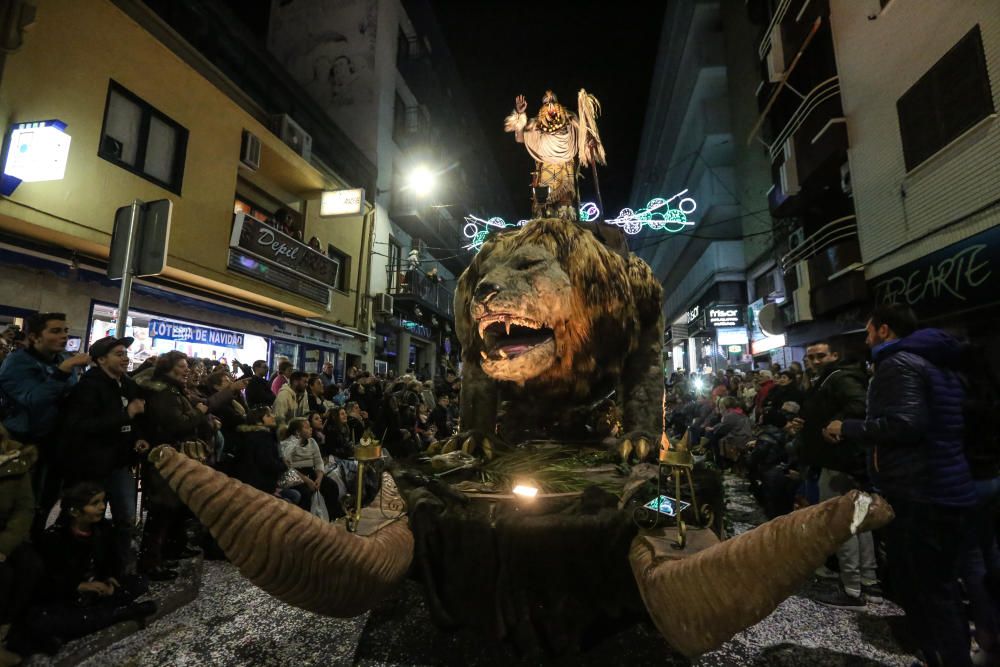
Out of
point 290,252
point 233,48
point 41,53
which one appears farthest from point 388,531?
point 233,48

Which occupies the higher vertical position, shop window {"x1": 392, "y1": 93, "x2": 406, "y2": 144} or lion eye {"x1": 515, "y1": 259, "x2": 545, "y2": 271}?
shop window {"x1": 392, "y1": 93, "x2": 406, "y2": 144}

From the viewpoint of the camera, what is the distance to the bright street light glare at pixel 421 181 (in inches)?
641

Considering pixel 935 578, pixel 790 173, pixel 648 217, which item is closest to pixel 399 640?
pixel 935 578

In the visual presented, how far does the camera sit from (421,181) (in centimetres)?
1623

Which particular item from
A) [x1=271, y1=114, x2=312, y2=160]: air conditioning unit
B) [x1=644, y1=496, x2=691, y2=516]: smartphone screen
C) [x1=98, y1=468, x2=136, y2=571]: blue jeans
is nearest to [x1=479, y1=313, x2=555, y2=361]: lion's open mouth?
[x1=644, y1=496, x2=691, y2=516]: smartphone screen

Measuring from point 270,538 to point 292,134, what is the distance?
12384 mm

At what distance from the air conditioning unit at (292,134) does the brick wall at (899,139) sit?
38.7ft

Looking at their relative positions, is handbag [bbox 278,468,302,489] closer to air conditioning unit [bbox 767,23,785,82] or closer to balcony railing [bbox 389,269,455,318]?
balcony railing [bbox 389,269,455,318]

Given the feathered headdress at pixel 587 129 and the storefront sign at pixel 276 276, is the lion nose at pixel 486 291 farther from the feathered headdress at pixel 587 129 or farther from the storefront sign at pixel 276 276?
the storefront sign at pixel 276 276

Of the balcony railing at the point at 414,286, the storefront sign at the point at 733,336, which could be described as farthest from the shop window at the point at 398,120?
the storefront sign at the point at 733,336

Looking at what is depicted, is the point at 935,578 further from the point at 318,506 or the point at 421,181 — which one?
the point at 421,181

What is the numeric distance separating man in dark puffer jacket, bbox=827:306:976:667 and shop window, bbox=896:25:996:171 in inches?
252

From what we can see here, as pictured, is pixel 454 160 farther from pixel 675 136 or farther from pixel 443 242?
pixel 675 136

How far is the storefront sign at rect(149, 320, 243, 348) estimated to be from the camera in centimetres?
837
